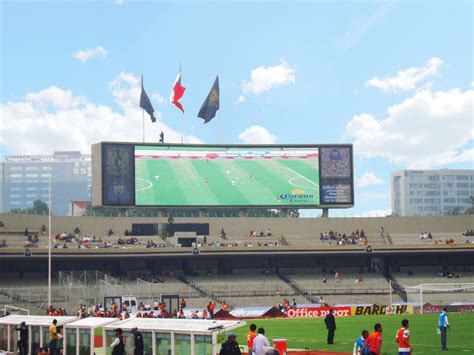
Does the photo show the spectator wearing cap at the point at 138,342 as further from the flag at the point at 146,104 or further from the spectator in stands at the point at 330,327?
the flag at the point at 146,104

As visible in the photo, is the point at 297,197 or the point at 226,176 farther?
the point at 226,176

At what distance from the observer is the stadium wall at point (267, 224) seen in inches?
3123

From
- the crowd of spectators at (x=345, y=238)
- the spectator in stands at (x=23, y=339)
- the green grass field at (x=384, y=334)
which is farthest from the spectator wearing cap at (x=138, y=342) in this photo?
the crowd of spectators at (x=345, y=238)

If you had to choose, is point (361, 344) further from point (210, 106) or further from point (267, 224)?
point (210, 106)

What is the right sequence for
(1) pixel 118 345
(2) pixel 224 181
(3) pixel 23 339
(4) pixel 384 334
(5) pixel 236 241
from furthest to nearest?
(5) pixel 236 241, (2) pixel 224 181, (4) pixel 384 334, (3) pixel 23 339, (1) pixel 118 345

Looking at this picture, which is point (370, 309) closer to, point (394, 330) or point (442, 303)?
point (442, 303)

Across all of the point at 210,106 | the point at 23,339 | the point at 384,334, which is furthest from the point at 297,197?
the point at 23,339

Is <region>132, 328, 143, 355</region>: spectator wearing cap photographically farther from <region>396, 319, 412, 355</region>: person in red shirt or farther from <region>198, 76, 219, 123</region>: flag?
<region>198, 76, 219, 123</region>: flag

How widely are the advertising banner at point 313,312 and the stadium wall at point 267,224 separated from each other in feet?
66.7

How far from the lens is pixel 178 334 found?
981 inches

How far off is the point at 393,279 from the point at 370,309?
53.4ft

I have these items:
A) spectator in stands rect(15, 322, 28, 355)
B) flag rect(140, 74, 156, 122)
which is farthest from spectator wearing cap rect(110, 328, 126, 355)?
flag rect(140, 74, 156, 122)

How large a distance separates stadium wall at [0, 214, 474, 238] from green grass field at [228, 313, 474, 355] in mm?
30231

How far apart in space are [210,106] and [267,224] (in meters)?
13.9
